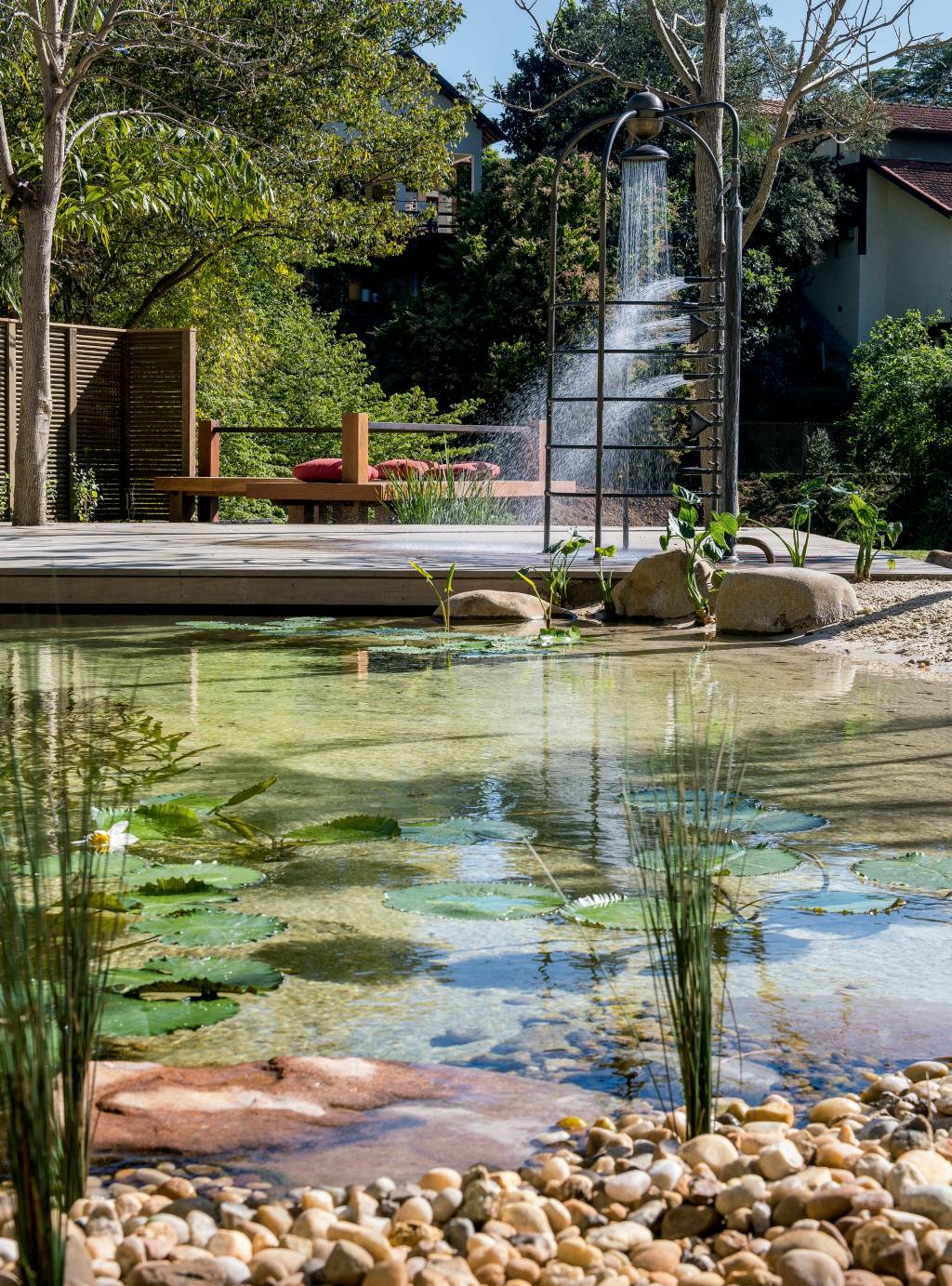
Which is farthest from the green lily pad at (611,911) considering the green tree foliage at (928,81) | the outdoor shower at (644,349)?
the green tree foliage at (928,81)

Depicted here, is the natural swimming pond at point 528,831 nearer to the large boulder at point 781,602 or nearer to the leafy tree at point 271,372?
the large boulder at point 781,602

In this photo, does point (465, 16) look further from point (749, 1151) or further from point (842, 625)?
point (749, 1151)

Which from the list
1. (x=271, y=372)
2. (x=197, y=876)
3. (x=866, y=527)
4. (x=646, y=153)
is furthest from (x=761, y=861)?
(x=271, y=372)

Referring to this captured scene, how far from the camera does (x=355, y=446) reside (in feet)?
38.8

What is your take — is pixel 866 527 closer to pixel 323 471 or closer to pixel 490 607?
pixel 490 607

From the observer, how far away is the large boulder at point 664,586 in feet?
22.8

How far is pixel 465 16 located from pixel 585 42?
8.68 metres

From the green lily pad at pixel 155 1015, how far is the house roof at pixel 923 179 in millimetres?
28343

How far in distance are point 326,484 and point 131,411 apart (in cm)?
320

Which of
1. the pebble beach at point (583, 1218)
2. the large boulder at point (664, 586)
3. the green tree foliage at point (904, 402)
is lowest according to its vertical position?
Result: the pebble beach at point (583, 1218)

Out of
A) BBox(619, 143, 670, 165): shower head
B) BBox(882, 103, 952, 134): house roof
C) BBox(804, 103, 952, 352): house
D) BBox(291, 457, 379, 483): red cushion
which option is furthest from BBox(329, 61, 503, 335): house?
BBox(619, 143, 670, 165): shower head

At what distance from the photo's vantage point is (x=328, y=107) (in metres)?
17.0

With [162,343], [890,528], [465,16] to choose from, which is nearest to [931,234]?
[465,16]

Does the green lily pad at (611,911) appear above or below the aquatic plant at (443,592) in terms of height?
below
